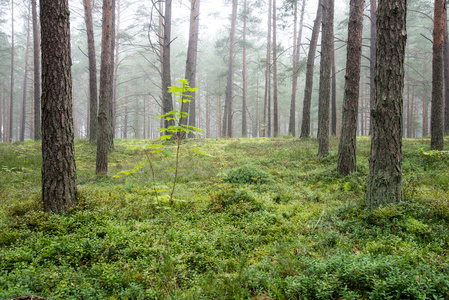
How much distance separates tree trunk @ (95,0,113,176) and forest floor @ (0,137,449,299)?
95.3 inches

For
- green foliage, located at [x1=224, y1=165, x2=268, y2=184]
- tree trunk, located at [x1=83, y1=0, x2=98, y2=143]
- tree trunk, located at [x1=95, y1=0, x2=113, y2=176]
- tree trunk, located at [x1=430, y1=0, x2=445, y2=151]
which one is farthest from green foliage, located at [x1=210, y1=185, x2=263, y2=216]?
tree trunk, located at [x1=83, y1=0, x2=98, y2=143]

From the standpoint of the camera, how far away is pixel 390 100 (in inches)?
187

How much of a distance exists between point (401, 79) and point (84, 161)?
1195cm

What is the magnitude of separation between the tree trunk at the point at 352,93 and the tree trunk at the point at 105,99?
794 cm

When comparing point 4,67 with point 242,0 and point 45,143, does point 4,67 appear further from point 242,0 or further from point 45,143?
point 45,143

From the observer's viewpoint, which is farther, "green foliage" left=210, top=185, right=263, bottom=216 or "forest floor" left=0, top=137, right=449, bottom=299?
A: "green foliage" left=210, top=185, right=263, bottom=216

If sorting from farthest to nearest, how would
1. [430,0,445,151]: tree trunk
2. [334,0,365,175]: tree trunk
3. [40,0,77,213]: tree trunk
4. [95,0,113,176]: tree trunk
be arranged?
[430,0,445,151]: tree trunk, [95,0,113,176]: tree trunk, [334,0,365,175]: tree trunk, [40,0,77,213]: tree trunk

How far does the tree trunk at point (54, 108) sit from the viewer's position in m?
4.45

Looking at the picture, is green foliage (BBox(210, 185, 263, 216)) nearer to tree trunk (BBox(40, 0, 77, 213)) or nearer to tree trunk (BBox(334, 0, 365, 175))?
tree trunk (BBox(40, 0, 77, 213))

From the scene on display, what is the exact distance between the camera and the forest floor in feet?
8.84

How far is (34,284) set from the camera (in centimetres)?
273

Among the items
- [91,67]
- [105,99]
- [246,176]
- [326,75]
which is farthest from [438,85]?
[91,67]

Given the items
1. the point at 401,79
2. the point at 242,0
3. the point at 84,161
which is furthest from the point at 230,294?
the point at 242,0

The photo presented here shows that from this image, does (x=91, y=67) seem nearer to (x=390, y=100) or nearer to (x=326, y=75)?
(x=326, y=75)
